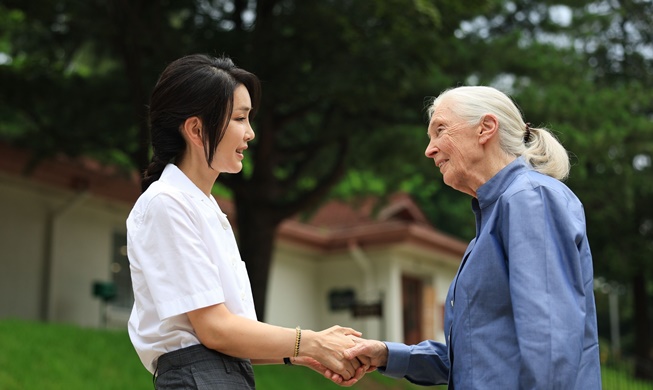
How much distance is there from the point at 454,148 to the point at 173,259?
3.23ft

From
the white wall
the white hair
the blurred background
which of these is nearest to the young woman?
the white hair

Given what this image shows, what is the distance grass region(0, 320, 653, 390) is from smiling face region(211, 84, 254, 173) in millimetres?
6512

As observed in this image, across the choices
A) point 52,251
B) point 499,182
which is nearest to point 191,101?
point 499,182

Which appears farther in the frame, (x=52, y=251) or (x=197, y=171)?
(x=52, y=251)

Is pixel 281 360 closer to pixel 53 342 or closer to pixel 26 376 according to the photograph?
pixel 26 376

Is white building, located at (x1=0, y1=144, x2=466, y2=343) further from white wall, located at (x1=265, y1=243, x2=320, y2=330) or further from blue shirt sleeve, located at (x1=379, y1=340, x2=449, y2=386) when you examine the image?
blue shirt sleeve, located at (x1=379, y1=340, x2=449, y2=386)

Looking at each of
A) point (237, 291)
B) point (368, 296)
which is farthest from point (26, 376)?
point (368, 296)

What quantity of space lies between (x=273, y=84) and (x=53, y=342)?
4.03 meters

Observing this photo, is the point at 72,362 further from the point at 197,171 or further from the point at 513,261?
the point at 513,261

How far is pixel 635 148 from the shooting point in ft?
44.7

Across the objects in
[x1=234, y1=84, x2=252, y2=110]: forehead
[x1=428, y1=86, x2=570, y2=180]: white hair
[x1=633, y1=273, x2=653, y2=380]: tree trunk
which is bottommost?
[x1=633, y1=273, x2=653, y2=380]: tree trunk

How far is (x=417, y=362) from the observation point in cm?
338

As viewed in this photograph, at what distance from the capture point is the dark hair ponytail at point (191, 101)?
3.00m

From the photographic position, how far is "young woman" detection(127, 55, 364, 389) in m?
2.80
